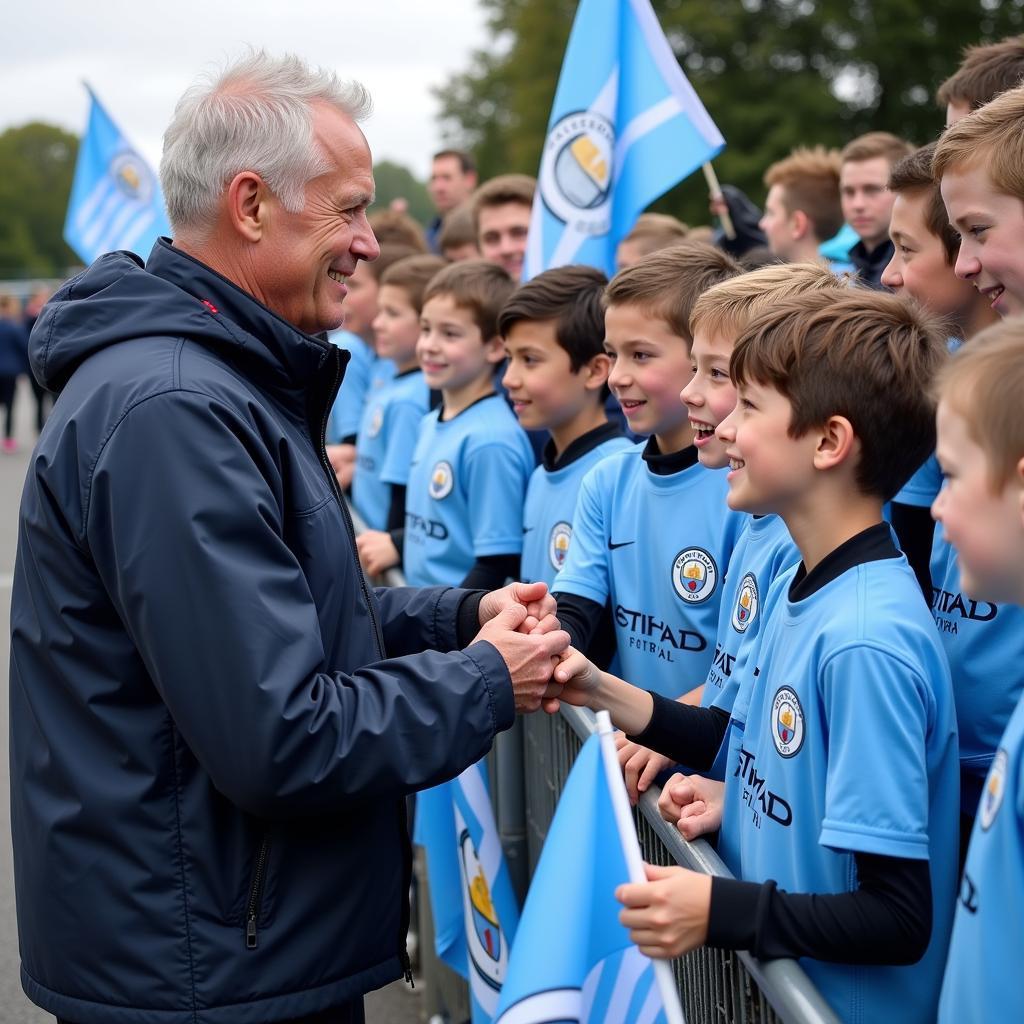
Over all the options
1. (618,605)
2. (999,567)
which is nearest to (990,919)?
(999,567)

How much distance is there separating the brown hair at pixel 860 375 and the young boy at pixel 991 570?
492mm

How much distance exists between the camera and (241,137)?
2428 millimetres

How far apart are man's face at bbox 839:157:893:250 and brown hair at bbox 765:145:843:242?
105 centimetres

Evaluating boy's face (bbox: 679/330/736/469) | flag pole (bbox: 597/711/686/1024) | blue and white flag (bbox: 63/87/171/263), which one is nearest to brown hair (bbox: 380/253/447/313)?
boy's face (bbox: 679/330/736/469)

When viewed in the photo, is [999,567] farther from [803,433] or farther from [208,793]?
[208,793]

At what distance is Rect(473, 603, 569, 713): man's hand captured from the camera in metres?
2.46

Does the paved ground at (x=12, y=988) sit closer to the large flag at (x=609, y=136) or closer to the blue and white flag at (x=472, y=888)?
the blue and white flag at (x=472, y=888)

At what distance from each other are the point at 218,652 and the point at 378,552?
3.22 metres

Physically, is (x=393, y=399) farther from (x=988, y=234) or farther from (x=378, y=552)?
(x=988, y=234)

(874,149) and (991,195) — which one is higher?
(874,149)

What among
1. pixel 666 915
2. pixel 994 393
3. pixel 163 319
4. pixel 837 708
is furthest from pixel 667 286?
pixel 666 915

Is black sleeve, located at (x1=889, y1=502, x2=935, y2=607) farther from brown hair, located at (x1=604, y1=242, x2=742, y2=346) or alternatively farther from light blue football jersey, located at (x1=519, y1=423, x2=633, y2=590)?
light blue football jersey, located at (x1=519, y1=423, x2=633, y2=590)

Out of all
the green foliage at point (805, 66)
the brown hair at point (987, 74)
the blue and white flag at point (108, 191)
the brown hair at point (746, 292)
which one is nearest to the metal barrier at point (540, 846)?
the brown hair at point (746, 292)

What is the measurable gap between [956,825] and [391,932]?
99cm
